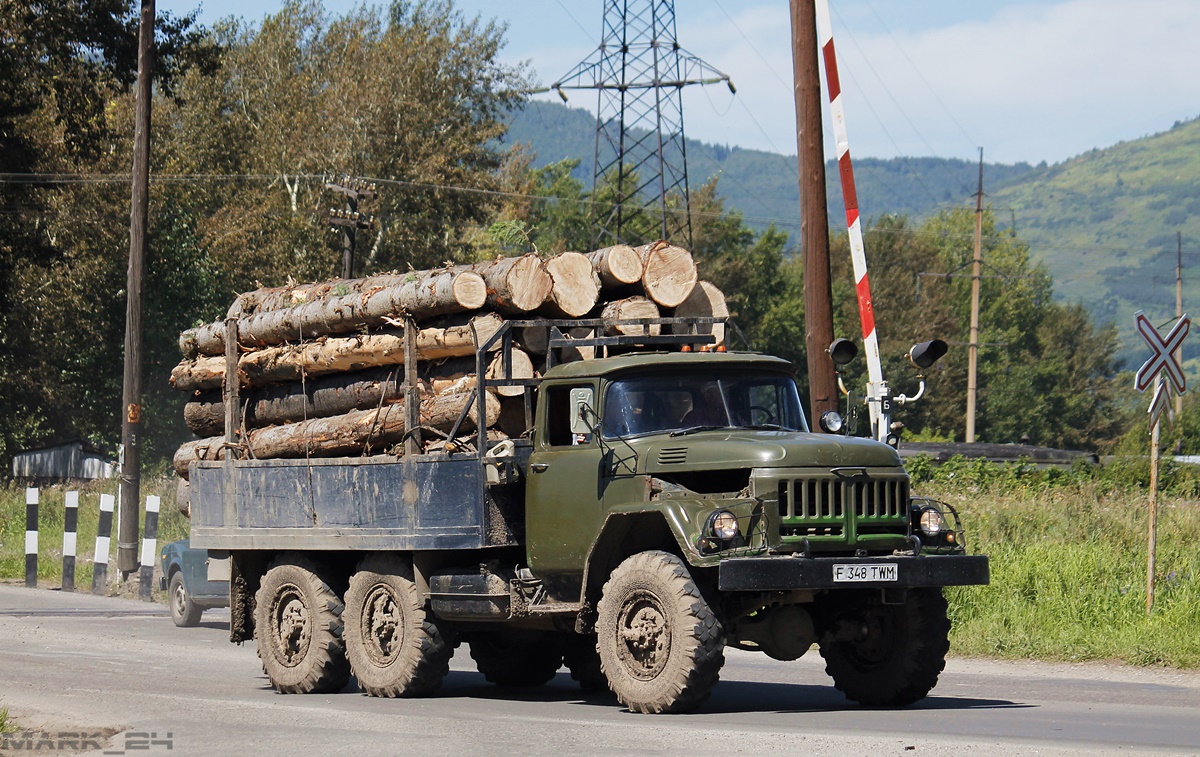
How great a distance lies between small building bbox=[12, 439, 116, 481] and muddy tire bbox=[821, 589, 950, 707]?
5193 centimetres

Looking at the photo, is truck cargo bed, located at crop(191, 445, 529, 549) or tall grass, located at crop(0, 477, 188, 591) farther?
tall grass, located at crop(0, 477, 188, 591)

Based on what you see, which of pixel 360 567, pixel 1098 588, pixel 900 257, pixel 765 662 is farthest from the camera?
pixel 900 257

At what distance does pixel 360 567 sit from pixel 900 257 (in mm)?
86244

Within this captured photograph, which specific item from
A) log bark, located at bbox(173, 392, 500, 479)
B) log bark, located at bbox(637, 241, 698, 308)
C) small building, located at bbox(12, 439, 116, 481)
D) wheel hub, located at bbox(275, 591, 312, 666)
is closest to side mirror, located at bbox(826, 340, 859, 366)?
log bark, located at bbox(637, 241, 698, 308)

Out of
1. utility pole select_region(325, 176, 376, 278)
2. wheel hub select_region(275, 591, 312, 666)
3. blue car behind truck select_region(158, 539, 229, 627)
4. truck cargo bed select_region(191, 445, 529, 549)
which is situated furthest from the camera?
utility pole select_region(325, 176, 376, 278)

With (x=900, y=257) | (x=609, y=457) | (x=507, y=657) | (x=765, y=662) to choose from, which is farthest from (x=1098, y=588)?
(x=900, y=257)

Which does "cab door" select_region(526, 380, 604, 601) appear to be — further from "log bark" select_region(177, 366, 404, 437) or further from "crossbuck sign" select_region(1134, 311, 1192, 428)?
"crossbuck sign" select_region(1134, 311, 1192, 428)

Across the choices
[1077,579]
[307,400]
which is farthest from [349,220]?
[1077,579]

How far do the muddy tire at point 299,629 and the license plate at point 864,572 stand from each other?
473cm

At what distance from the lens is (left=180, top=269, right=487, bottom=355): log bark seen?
13.1 metres

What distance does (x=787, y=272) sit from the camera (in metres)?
102

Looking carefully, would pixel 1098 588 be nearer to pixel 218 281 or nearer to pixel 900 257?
pixel 218 281

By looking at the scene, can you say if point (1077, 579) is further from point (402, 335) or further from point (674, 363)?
point (402, 335)

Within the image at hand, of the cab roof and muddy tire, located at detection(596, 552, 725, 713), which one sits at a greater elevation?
the cab roof
